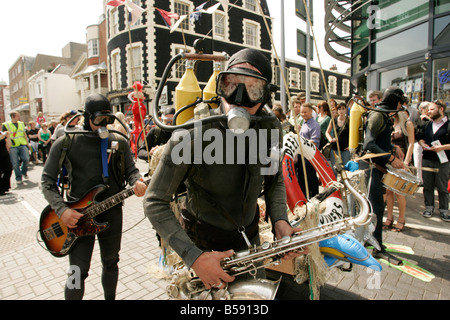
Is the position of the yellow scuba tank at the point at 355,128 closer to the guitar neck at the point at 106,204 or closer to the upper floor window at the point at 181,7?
the guitar neck at the point at 106,204

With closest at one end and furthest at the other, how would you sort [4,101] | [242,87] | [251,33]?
[242,87] → [251,33] → [4,101]

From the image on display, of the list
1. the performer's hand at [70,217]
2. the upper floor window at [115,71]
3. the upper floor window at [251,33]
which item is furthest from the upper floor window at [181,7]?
the performer's hand at [70,217]

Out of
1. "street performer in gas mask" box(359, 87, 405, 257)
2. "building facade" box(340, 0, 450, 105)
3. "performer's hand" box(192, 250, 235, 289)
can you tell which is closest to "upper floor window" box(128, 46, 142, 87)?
"building facade" box(340, 0, 450, 105)

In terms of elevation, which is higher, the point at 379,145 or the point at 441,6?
the point at 441,6

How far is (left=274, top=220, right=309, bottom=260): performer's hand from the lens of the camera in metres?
1.76

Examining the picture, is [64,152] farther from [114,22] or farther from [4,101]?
[4,101]

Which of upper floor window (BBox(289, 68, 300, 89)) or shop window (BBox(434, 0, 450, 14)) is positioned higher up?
upper floor window (BBox(289, 68, 300, 89))

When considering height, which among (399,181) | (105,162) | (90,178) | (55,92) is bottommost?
(399,181)

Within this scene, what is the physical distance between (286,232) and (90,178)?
2062mm

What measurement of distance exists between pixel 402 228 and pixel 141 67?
21.0 metres

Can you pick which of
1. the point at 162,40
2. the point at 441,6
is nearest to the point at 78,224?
the point at 441,6

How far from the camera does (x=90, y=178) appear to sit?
2.78m

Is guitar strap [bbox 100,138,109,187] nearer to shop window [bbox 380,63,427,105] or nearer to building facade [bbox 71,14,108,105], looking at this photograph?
shop window [bbox 380,63,427,105]

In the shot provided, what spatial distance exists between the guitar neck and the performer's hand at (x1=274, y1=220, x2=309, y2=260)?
5.48 feet
